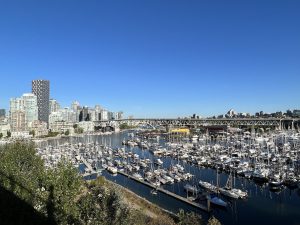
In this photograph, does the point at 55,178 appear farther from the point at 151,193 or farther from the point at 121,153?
the point at 121,153

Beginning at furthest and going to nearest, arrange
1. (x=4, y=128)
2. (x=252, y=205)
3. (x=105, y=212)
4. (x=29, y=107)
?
(x=29, y=107)
(x=4, y=128)
(x=252, y=205)
(x=105, y=212)

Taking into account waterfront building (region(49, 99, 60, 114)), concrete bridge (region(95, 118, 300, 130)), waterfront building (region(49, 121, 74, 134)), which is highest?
waterfront building (region(49, 99, 60, 114))

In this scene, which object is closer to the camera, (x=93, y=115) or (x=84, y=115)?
(x=93, y=115)

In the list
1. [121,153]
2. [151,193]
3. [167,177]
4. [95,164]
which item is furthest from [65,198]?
[121,153]

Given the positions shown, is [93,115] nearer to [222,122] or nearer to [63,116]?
[63,116]

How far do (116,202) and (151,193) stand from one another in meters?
9.03

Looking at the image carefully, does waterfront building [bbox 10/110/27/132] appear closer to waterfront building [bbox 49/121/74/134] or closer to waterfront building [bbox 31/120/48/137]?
waterfront building [bbox 31/120/48/137]

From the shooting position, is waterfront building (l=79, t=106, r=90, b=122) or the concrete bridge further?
waterfront building (l=79, t=106, r=90, b=122)

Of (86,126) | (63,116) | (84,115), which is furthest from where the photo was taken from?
(84,115)

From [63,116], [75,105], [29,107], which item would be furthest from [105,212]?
[75,105]

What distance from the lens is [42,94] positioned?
84.8 meters

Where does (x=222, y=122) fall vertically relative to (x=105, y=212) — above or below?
above

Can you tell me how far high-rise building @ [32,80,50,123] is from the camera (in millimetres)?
81625

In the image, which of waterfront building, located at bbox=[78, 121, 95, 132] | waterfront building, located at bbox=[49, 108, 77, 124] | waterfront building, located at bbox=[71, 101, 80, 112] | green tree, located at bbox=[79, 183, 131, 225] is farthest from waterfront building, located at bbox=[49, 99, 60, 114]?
green tree, located at bbox=[79, 183, 131, 225]
